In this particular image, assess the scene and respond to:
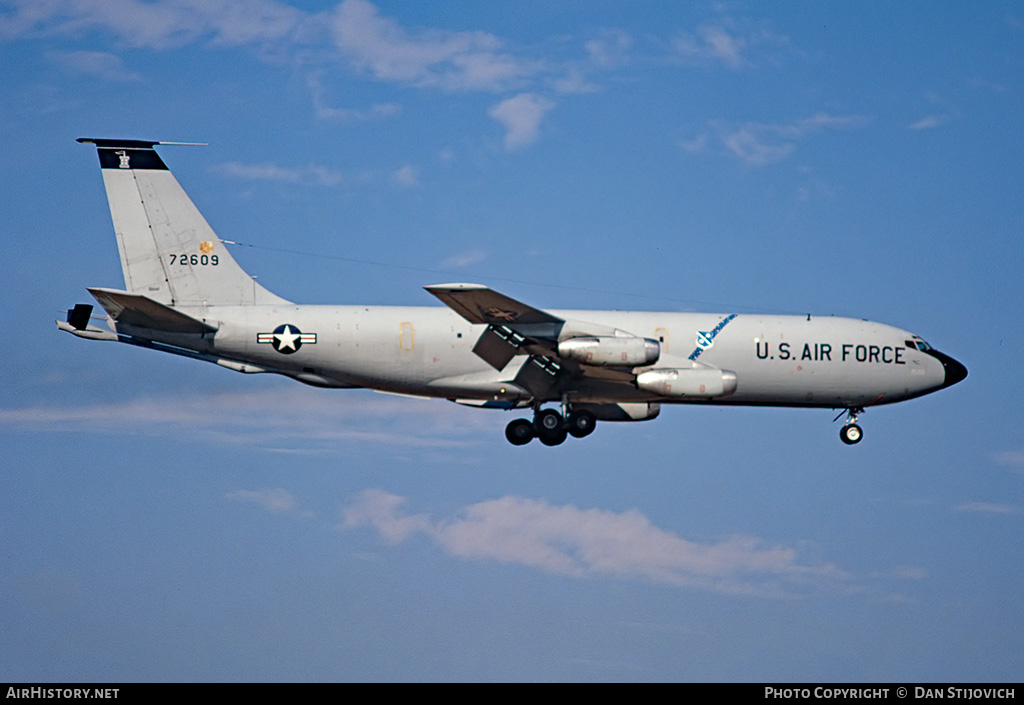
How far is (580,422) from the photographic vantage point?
46.4 m

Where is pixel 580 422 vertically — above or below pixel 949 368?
below

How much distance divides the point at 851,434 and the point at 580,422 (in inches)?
411

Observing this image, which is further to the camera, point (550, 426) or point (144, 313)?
point (550, 426)

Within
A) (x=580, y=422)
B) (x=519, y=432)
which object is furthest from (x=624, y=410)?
(x=519, y=432)

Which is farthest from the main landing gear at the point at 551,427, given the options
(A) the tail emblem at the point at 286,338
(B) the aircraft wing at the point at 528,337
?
(A) the tail emblem at the point at 286,338

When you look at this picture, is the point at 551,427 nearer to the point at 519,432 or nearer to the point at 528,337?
the point at 519,432

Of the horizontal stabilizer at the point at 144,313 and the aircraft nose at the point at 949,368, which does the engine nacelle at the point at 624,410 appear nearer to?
the aircraft nose at the point at 949,368

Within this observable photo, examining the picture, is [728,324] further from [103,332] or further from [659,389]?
[103,332]

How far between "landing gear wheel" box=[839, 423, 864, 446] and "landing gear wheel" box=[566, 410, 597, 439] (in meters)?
9.60

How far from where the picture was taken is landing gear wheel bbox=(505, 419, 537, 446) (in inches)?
1836

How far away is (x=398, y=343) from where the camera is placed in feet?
143
